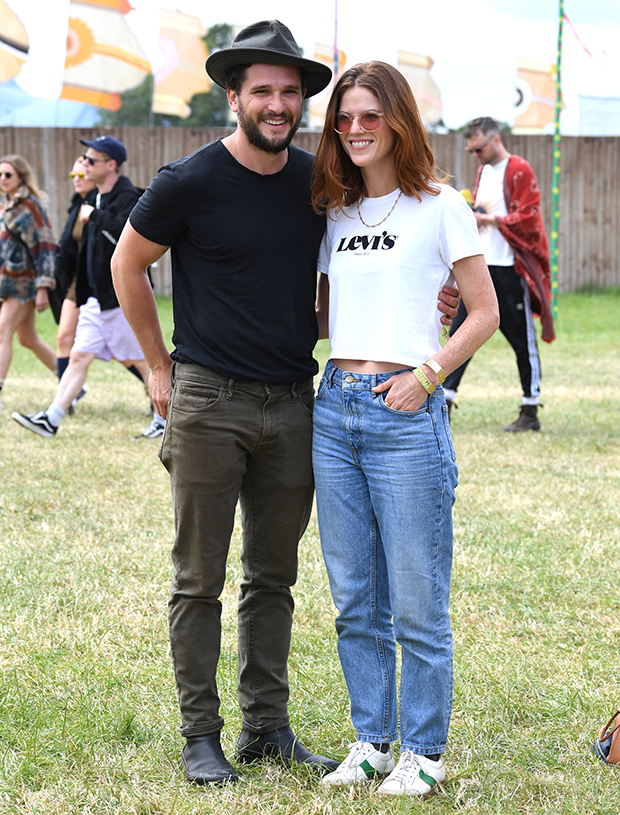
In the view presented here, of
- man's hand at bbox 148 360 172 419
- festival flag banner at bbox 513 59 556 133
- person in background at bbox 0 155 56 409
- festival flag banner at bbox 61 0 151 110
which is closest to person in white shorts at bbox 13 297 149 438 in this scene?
person in background at bbox 0 155 56 409

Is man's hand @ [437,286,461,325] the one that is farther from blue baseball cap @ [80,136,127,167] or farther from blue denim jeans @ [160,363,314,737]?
blue baseball cap @ [80,136,127,167]

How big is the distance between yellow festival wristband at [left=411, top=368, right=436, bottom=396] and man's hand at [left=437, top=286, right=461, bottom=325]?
0.20 meters

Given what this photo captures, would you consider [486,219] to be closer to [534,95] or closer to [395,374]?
[395,374]

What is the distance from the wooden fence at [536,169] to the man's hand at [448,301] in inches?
597

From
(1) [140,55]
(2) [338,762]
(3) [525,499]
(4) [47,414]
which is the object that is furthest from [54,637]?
(1) [140,55]

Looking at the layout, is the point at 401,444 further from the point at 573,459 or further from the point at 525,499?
the point at 573,459

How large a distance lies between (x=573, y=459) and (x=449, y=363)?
4691 millimetres

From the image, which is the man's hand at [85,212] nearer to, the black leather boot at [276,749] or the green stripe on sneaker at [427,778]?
the black leather boot at [276,749]

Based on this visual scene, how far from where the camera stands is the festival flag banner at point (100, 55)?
680 inches

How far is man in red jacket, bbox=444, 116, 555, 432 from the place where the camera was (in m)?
7.77

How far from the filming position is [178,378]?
276 centimetres

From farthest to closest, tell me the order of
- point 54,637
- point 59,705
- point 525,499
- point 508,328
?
point 508,328 → point 525,499 → point 54,637 → point 59,705

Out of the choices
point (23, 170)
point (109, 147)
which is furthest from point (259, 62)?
point (23, 170)

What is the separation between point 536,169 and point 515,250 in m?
11.4
